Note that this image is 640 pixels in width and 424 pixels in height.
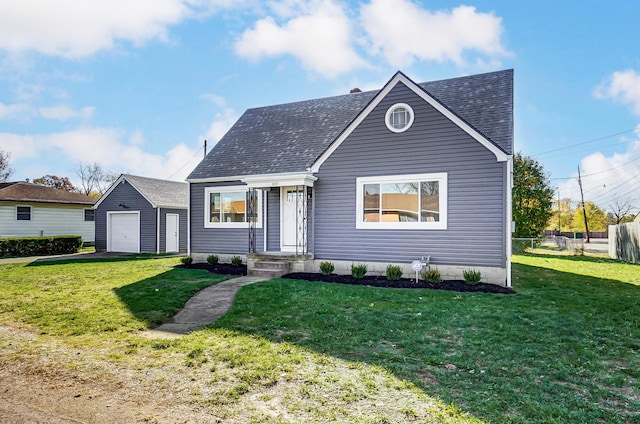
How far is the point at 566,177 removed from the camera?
4872 cm

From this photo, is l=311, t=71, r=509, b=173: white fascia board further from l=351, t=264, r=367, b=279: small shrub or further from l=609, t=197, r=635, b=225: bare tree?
l=609, t=197, r=635, b=225: bare tree

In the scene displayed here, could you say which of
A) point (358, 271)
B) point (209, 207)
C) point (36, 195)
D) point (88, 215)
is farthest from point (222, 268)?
point (88, 215)

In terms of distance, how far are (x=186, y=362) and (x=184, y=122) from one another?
21.9 metres

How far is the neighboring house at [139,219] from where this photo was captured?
2159cm

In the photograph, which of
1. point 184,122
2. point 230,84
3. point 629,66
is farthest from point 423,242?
point 629,66

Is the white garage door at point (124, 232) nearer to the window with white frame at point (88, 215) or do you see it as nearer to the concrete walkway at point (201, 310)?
the window with white frame at point (88, 215)

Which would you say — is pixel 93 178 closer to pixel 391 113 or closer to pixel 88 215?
pixel 88 215

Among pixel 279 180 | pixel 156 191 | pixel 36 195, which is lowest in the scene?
pixel 279 180

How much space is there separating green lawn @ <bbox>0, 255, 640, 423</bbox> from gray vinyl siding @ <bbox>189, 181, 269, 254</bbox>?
4798mm

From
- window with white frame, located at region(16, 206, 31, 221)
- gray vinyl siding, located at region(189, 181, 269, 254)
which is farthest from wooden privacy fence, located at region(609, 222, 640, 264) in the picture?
window with white frame, located at region(16, 206, 31, 221)

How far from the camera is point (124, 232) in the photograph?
2259 centimetres

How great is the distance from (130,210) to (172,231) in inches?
103

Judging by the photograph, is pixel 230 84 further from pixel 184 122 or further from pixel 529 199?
pixel 529 199

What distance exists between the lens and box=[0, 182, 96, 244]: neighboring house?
22469mm
